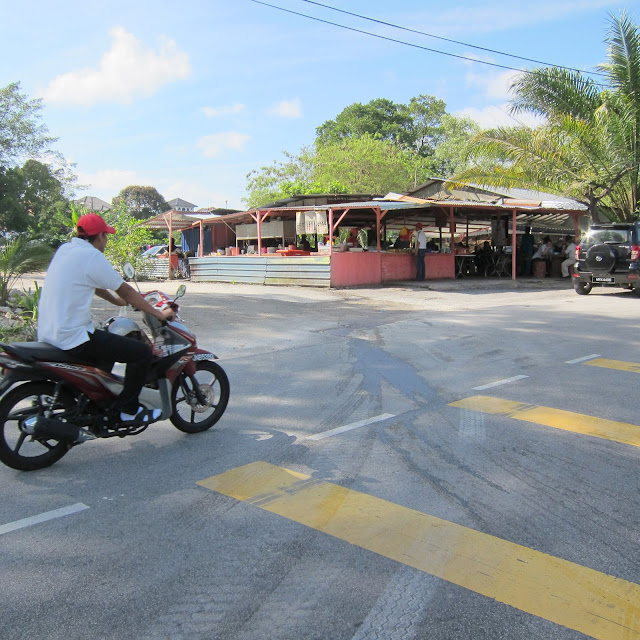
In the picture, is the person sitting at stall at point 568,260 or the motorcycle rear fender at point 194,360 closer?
the motorcycle rear fender at point 194,360

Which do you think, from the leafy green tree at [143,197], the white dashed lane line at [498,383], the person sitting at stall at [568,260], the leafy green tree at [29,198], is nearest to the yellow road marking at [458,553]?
the white dashed lane line at [498,383]

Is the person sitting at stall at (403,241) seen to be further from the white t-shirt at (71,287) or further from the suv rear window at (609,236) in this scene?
the white t-shirt at (71,287)

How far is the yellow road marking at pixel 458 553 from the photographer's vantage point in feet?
8.59

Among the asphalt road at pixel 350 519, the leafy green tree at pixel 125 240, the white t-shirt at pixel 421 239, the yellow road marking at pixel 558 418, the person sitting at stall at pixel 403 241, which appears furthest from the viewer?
the leafy green tree at pixel 125 240

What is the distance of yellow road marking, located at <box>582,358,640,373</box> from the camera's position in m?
7.32

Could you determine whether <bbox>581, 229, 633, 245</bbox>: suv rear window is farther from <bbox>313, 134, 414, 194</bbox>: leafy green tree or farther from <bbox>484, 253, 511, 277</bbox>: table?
<bbox>313, 134, 414, 194</bbox>: leafy green tree

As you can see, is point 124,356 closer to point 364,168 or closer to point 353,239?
point 353,239

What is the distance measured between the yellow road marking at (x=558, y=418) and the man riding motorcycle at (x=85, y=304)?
3.11 m

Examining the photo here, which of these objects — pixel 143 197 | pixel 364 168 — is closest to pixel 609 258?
pixel 364 168

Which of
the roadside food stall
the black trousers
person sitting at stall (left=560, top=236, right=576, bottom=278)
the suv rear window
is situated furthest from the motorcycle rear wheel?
person sitting at stall (left=560, top=236, right=576, bottom=278)

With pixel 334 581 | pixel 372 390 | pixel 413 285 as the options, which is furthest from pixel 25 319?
pixel 413 285

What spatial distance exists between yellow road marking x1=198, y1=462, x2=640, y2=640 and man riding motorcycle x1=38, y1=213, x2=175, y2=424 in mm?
1044

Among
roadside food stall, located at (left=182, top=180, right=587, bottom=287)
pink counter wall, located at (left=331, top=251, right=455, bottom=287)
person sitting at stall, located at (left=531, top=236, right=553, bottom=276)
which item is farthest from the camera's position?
person sitting at stall, located at (left=531, top=236, right=553, bottom=276)

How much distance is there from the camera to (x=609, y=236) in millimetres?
16125
